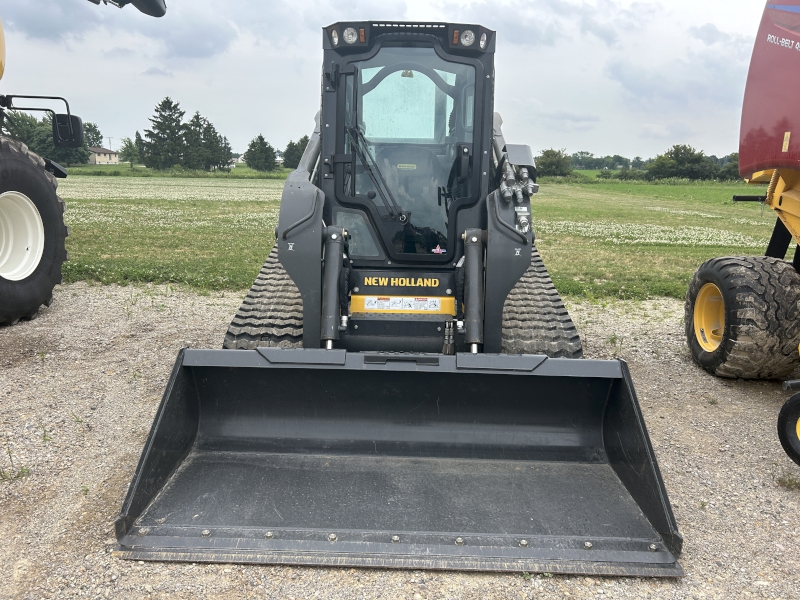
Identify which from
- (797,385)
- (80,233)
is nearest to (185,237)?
(80,233)

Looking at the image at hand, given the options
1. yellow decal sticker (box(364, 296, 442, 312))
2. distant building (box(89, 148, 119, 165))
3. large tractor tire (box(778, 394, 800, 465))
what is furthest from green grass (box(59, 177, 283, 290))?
distant building (box(89, 148, 119, 165))

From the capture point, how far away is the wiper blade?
4871mm

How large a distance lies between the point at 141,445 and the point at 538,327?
284 cm

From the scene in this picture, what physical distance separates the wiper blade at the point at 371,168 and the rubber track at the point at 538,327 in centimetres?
110

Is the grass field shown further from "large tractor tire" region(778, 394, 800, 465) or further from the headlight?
"large tractor tire" region(778, 394, 800, 465)

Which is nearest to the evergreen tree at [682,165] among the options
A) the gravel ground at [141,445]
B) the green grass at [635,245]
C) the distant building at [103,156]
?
the green grass at [635,245]

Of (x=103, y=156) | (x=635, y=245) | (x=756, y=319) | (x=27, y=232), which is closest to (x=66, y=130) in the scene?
(x=27, y=232)

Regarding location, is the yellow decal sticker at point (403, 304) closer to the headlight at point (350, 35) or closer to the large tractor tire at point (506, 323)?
the large tractor tire at point (506, 323)

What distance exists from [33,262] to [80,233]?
7493 millimetres

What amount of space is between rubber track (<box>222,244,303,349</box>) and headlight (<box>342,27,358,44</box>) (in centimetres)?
165

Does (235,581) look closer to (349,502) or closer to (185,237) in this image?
(349,502)

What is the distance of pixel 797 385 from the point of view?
4.14 metres

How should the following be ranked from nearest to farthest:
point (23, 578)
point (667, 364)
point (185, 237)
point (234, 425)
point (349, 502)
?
point (23, 578), point (349, 502), point (234, 425), point (667, 364), point (185, 237)

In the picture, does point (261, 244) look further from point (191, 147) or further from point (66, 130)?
point (191, 147)
